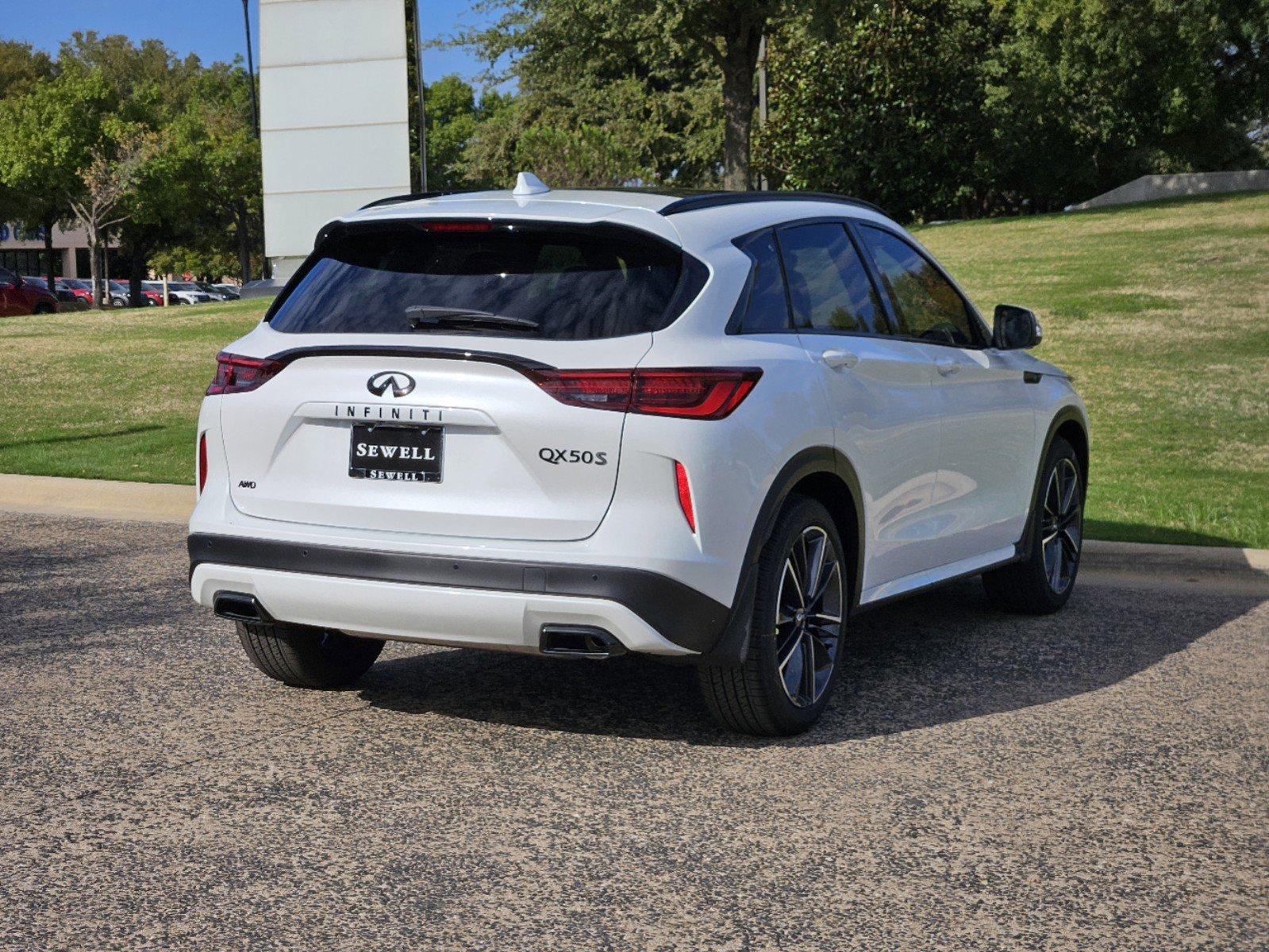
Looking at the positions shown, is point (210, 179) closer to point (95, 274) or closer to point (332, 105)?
point (95, 274)

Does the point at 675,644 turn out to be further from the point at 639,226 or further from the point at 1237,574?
the point at 1237,574

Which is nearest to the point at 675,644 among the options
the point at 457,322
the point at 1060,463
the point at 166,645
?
the point at 457,322

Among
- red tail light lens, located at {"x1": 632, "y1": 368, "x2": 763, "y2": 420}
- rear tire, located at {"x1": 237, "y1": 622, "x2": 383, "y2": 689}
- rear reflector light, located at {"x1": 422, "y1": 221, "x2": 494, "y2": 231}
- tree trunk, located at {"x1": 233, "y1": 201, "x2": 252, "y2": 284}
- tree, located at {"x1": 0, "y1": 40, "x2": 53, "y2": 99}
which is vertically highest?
tree, located at {"x1": 0, "y1": 40, "x2": 53, "y2": 99}

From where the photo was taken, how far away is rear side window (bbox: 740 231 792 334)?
529 centimetres

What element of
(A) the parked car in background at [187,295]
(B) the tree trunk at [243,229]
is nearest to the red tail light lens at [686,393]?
(A) the parked car in background at [187,295]

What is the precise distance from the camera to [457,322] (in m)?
5.00

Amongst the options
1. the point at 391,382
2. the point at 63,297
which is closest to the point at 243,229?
the point at 63,297

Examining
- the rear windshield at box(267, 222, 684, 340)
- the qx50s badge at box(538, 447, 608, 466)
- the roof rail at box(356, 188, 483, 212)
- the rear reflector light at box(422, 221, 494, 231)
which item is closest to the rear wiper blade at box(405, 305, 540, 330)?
the rear windshield at box(267, 222, 684, 340)

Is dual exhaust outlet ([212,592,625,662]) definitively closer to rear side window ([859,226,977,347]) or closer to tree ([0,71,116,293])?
rear side window ([859,226,977,347])

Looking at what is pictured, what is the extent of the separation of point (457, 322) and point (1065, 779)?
2.37m

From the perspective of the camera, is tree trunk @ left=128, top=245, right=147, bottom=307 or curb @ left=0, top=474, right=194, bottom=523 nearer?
curb @ left=0, top=474, right=194, bottom=523

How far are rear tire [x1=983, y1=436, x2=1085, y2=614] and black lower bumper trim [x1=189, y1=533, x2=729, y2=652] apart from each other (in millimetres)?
2938

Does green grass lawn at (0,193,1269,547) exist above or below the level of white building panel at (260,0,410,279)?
below

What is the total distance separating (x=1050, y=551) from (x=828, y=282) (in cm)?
251
